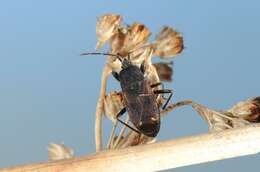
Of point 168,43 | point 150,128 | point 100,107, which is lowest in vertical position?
point 150,128

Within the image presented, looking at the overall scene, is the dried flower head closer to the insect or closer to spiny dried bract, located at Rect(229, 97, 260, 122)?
the insect

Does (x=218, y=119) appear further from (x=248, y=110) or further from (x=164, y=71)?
(x=164, y=71)

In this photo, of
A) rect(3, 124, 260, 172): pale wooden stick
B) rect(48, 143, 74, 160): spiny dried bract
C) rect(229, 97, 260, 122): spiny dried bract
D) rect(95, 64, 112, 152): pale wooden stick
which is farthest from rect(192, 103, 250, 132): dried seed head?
rect(48, 143, 74, 160): spiny dried bract

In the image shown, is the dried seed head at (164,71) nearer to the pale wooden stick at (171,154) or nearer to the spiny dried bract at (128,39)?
the spiny dried bract at (128,39)

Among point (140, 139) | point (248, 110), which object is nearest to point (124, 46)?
point (140, 139)

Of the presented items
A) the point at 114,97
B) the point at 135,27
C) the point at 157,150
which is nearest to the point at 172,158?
the point at 157,150

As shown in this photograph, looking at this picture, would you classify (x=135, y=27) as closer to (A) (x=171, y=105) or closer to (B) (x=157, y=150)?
(A) (x=171, y=105)
